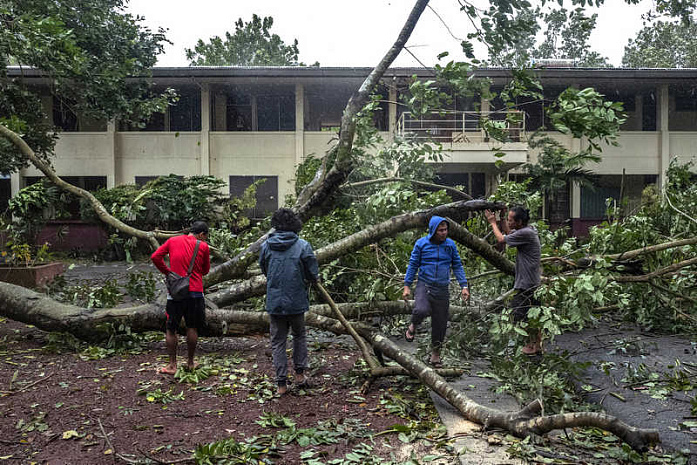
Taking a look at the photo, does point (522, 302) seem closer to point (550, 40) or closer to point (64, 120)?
point (64, 120)

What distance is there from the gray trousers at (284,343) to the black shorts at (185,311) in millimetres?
879

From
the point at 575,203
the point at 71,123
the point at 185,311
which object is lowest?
the point at 185,311

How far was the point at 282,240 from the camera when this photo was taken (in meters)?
4.83

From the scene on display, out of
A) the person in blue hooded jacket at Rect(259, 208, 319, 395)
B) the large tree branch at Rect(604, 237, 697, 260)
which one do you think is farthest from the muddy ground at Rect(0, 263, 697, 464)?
the large tree branch at Rect(604, 237, 697, 260)

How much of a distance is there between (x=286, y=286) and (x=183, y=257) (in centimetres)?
114

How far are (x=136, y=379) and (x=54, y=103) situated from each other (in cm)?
1757

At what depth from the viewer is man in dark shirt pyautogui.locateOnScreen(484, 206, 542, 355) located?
5.47m

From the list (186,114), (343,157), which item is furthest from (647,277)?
(186,114)

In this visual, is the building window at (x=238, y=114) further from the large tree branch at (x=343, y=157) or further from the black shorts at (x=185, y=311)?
the black shorts at (x=185, y=311)

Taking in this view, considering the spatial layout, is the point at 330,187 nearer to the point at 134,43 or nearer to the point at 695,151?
the point at 134,43

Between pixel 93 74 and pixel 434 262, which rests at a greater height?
pixel 93 74

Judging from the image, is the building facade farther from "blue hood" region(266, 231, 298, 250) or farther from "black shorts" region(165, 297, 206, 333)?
"blue hood" region(266, 231, 298, 250)

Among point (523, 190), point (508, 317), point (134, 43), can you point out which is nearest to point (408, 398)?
point (508, 317)

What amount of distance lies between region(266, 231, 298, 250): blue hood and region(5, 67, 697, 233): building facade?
13.3 metres
